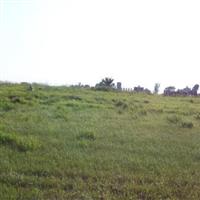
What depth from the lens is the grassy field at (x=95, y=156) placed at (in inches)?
239

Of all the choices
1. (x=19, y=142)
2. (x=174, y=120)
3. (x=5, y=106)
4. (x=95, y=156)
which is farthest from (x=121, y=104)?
(x=95, y=156)

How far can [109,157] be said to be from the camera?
7.82m

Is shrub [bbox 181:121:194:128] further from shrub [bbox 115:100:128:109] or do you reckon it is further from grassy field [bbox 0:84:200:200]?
shrub [bbox 115:100:128:109]

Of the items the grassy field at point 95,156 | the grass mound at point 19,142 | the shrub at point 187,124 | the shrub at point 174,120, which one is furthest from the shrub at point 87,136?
the shrub at point 174,120

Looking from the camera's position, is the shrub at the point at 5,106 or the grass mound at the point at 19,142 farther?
the shrub at the point at 5,106

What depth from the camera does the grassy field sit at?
239 inches

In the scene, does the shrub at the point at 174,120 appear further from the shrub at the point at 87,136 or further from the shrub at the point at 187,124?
the shrub at the point at 87,136

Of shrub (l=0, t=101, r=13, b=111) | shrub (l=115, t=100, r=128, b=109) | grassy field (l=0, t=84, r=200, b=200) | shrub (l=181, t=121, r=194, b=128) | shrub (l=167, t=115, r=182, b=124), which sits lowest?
grassy field (l=0, t=84, r=200, b=200)

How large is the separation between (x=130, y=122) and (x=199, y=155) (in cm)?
402

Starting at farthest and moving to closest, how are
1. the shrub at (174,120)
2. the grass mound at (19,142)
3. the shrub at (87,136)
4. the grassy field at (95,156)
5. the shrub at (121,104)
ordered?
the shrub at (121,104)
the shrub at (174,120)
the shrub at (87,136)
the grass mound at (19,142)
the grassy field at (95,156)

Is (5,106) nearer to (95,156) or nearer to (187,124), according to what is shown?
(187,124)

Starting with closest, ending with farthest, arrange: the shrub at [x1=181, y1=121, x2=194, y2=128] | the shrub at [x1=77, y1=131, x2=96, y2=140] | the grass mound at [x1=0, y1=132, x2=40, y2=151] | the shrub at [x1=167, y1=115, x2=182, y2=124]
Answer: the grass mound at [x1=0, y1=132, x2=40, y2=151], the shrub at [x1=77, y1=131, x2=96, y2=140], the shrub at [x1=181, y1=121, x2=194, y2=128], the shrub at [x1=167, y1=115, x2=182, y2=124]

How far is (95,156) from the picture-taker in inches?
308

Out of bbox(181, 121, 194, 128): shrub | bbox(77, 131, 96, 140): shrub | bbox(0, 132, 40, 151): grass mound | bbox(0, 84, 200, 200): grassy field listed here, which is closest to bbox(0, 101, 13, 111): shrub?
bbox(0, 84, 200, 200): grassy field
